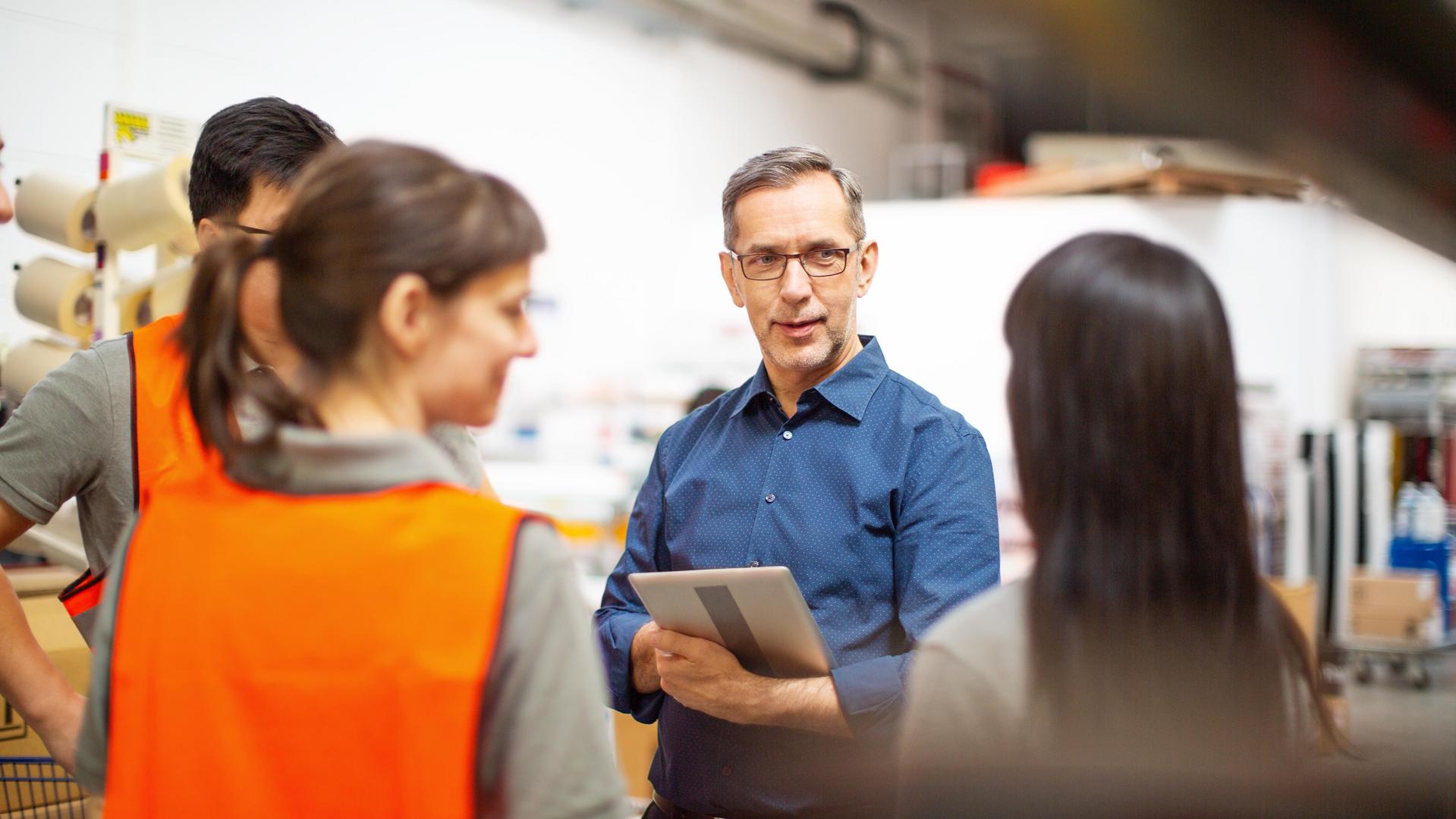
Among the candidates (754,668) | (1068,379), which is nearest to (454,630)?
(1068,379)

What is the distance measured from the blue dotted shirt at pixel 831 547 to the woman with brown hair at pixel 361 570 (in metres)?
0.75

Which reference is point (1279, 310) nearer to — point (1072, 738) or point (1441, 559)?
point (1072, 738)

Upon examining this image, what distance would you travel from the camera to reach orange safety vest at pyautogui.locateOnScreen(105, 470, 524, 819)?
0.70 m

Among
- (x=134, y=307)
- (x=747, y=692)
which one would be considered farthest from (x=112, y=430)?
(x=134, y=307)

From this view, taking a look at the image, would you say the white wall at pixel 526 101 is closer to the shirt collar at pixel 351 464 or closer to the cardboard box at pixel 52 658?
the cardboard box at pixel 52 658

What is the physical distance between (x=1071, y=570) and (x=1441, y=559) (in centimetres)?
517

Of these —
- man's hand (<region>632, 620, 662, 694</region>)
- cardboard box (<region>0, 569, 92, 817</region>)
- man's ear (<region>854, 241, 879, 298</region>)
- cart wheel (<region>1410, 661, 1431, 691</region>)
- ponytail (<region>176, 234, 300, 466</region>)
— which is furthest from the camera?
cardboard box (<region>0, 569, 92, 817</region>)

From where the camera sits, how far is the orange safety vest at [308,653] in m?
0.70

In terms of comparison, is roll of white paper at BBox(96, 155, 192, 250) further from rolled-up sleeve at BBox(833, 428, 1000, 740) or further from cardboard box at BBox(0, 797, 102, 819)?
rolled-up sleeve at BBox(833, 428, 1000, 740)

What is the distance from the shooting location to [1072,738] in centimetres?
52

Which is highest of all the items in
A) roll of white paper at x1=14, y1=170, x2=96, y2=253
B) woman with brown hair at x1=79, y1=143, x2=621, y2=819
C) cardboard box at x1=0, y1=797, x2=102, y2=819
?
roll of white paper at x1=14, y1=170, x2=96, y2=253

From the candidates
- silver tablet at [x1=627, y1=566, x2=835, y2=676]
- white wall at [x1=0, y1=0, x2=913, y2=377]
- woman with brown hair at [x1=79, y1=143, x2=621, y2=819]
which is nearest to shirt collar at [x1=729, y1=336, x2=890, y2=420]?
silver tablet at [x1=627, y1=566, x2=835, y2=676]

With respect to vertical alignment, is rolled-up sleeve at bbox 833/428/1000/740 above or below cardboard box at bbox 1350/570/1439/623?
above

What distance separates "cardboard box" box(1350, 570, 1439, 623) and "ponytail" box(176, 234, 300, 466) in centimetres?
473
